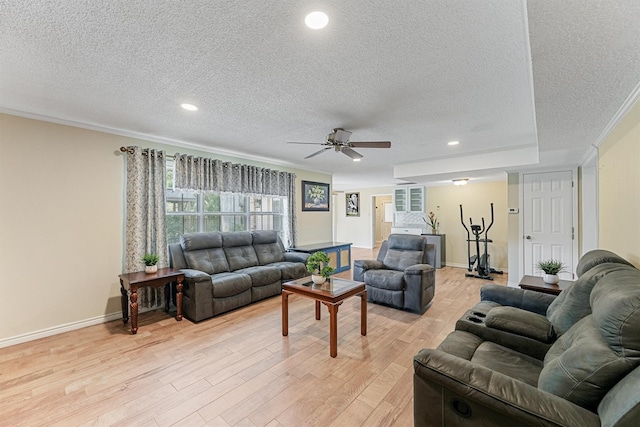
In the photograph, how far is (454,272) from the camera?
6344 mm

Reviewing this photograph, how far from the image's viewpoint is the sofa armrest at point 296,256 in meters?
4.81

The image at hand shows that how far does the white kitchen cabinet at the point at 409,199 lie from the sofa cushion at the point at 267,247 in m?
4.32

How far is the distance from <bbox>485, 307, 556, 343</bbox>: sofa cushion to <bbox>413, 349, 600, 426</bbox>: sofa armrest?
2.38 ft

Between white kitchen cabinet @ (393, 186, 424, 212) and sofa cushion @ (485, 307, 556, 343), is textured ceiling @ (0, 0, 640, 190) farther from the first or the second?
white kitchen cabinet @ (393, 186, 424, 212)

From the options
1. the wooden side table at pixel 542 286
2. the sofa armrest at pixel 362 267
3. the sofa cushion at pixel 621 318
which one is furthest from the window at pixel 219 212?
the sofa cushion at pixel 621 318

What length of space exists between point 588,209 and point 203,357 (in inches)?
229

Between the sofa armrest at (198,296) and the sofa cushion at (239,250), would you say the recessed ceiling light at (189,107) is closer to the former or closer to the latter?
the sofa armrest at (198,296)

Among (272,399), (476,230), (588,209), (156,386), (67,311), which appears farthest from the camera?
(476,230)

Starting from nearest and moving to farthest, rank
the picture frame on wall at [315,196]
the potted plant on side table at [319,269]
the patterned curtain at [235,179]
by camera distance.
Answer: the potted plant on side table at [319,269] → the patterned curtain at [235,179] → the picture frame on wall at [315,196]

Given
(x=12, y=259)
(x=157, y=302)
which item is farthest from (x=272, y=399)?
(x=12, y=259)

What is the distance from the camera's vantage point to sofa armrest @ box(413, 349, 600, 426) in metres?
1.03

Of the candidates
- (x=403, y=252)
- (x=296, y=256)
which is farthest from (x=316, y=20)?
(x=296, y=256)

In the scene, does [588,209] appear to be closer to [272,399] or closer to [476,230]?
[476,230]

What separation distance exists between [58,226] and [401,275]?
13.7 feet
